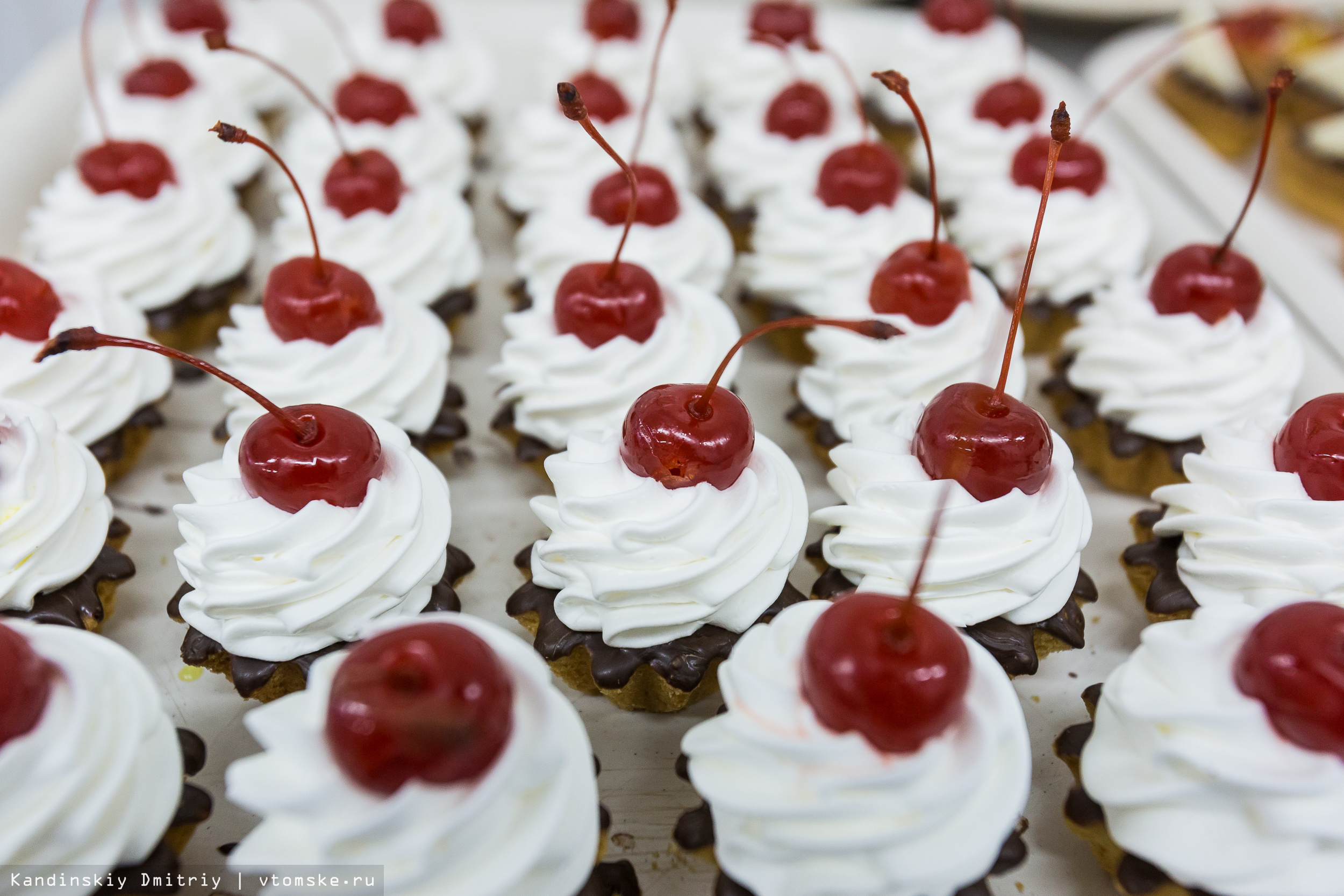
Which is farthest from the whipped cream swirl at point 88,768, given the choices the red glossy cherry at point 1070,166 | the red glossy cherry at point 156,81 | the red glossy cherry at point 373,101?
the red glossy cherry at point 1070,166

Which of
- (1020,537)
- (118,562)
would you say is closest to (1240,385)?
(1020,537)

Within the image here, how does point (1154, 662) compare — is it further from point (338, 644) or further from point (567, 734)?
point (338, 644)

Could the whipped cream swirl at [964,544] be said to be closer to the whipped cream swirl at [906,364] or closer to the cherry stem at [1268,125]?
the whipped cream swirl at [906,364]

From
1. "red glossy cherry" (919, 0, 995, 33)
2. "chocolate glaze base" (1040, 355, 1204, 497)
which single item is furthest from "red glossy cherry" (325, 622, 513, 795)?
"red glossy cherry" (919, 0, 995, 33)

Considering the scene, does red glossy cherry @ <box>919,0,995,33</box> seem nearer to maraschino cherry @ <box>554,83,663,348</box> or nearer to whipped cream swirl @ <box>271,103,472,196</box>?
whipped cream swirl @ <box>271,103,472,196</box>

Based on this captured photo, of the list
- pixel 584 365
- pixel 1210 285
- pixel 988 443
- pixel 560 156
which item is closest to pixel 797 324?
pixel 988 443
